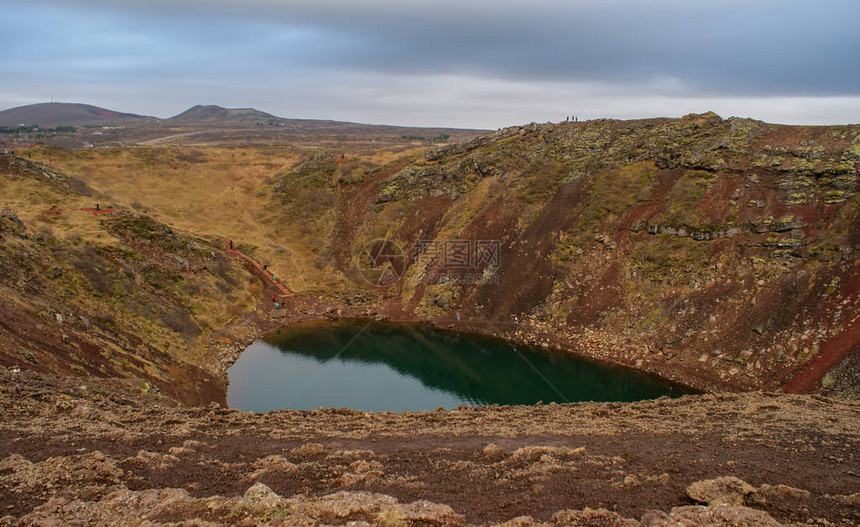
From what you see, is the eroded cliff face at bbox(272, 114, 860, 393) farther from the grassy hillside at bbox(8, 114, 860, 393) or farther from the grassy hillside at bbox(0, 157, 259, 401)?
the grassy hillside at bbox(0, 157, 259, 401)

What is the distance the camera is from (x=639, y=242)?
1901 inches

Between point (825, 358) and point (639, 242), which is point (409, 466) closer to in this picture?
point (825, 358)

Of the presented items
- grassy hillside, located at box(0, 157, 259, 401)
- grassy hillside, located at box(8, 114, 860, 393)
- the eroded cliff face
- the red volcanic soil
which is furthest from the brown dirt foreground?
grassy hillside, located at box(8, 114, 860, 393)

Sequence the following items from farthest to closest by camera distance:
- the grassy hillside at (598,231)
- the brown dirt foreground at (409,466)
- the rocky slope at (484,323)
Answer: the grassy hillside at (598,231) → the rocky slope at (484,323) → the brown dirt foreground at (409,466)

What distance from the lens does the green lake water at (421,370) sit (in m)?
36.1

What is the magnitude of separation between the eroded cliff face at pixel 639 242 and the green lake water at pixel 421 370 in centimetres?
259

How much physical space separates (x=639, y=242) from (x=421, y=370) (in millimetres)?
24413

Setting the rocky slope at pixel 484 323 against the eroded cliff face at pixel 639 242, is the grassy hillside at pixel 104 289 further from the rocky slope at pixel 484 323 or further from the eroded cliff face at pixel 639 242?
the eroded cliff face at pixel 639 242

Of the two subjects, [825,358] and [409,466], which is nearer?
[409,466]

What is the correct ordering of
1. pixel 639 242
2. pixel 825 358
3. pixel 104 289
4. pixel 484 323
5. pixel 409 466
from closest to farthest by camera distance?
pixel 409 466 < pixel 825 358 < pixel 104 289 < pixel 639 242 < pixel 484 323

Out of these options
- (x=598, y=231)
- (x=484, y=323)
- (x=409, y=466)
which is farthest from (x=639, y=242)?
(x=409, y=466)

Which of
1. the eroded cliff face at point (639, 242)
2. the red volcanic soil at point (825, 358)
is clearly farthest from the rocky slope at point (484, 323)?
the eroded cliff face at point (639, 242)

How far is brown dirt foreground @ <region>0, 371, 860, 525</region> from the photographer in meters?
11.6

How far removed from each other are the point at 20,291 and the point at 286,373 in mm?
18359
